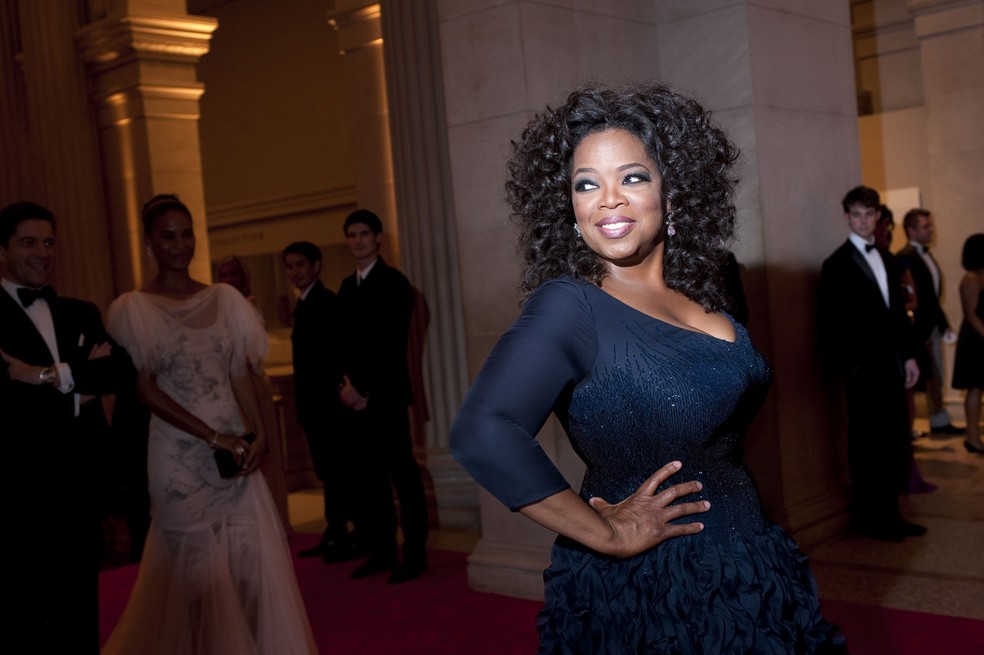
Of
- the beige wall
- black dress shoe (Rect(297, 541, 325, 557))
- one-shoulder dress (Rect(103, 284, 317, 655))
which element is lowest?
black dress shoe (Rect(297, 541, 325, 557))

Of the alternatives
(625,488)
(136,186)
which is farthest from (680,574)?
(136,186)

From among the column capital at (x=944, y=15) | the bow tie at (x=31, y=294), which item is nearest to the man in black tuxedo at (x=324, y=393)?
the bow tie at (x=31, y=294)

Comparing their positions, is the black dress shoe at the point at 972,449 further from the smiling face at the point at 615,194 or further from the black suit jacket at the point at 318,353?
the smiling face at the point at 615,194

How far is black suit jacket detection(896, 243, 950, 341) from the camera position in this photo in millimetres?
8641

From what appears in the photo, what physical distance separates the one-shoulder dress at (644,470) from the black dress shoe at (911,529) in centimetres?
407

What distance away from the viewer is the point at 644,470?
194 centimetres

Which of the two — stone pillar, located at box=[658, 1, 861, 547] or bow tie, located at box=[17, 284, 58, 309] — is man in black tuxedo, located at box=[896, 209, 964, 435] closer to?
stone pillar, located at box=[658, 1, 861, 547]

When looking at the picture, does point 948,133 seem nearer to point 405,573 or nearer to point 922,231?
point 922,231

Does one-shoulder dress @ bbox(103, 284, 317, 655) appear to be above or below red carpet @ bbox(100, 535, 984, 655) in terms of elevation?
above

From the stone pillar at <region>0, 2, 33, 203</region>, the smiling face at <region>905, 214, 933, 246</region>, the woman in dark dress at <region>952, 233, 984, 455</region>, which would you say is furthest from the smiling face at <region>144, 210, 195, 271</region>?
the smiling face at <region>905, 214, 933, 246</region>

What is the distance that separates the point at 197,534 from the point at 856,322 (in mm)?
3520

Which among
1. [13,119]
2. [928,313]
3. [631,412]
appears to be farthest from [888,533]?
[13,119]

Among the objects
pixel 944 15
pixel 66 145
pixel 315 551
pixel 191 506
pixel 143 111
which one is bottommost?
pixel 315 551

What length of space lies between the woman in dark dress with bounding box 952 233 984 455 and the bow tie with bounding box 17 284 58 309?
6.43 meters
